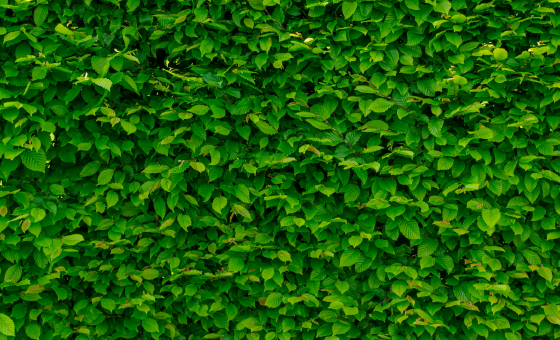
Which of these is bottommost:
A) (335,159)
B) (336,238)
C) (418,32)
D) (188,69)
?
(336,238)

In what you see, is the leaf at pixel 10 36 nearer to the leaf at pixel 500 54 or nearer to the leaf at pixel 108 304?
the leaf at pixel 108 304

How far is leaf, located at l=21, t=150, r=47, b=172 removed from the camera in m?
2.60

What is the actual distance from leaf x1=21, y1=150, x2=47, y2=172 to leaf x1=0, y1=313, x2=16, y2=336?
0.98m

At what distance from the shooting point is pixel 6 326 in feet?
8.47

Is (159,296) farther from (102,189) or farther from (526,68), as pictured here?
(526,68)

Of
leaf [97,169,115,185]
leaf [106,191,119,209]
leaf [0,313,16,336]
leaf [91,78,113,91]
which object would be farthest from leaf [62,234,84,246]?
leaf [91,78,113,91]

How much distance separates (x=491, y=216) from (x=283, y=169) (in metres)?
1.42

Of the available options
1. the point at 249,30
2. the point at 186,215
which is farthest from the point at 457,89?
the point at 186,215

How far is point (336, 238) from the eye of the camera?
110 inches

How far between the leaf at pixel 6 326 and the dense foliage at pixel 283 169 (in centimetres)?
2

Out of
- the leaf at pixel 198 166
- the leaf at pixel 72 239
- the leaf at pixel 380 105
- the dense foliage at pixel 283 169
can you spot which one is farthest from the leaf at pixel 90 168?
the leaf at pixel 380 105

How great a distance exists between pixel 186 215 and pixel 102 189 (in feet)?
1.94

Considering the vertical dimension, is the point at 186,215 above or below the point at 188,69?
below

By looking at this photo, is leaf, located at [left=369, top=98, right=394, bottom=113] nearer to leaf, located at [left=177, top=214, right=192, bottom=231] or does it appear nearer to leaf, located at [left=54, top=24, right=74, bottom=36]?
leaf, located at [left=177, top=214, right=192, bottom=231]
